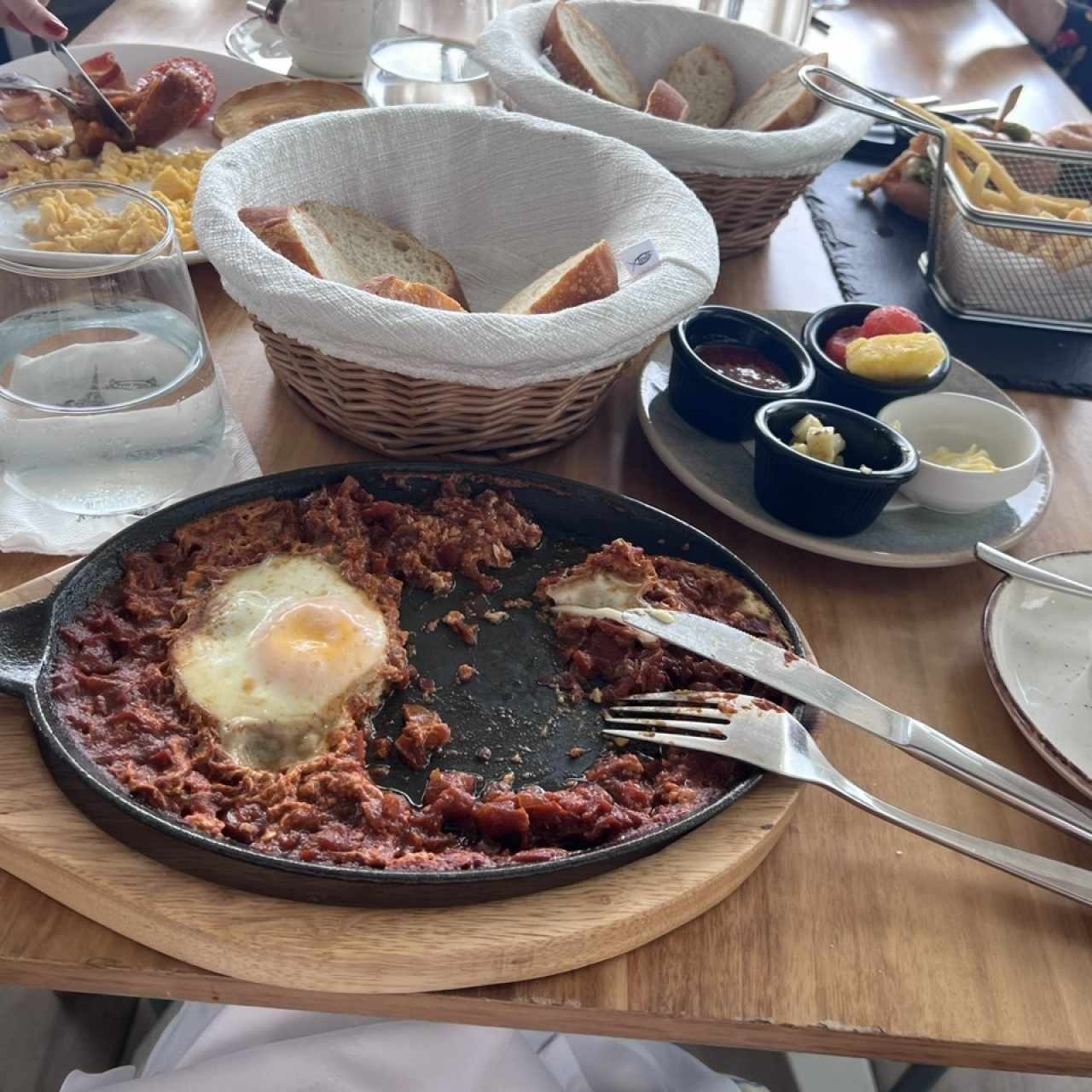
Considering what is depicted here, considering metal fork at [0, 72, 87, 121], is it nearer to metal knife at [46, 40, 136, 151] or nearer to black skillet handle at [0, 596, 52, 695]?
metal knife at [46, 40, 136, 151]

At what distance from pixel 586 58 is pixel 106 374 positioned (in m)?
1.45

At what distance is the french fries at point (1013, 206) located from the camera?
2.15 meters

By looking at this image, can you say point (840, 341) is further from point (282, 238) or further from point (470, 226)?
point (282, 238)

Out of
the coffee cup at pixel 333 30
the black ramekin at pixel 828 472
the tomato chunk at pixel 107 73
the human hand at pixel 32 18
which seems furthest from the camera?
the coffee cup at pixel 333 30

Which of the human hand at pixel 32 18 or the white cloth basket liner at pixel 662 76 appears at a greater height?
the white cloth basket liner at pixel 662 76

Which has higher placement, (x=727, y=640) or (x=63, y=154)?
(x=727, y=640)

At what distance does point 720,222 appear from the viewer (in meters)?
2.16

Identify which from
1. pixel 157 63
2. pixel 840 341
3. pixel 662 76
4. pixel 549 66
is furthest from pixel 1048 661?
pixel 157 63

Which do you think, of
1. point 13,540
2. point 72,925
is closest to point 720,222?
point 13,540

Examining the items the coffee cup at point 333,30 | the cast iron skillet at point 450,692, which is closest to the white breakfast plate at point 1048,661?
the cast iron skillet at point 450,692

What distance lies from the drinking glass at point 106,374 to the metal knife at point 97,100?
0.88 metres

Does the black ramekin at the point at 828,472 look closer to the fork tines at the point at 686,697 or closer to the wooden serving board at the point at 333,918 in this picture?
the fork tines at the point at 686,697

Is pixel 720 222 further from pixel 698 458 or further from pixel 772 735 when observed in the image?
pixel 772 735

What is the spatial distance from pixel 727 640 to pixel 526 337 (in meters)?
0.48
